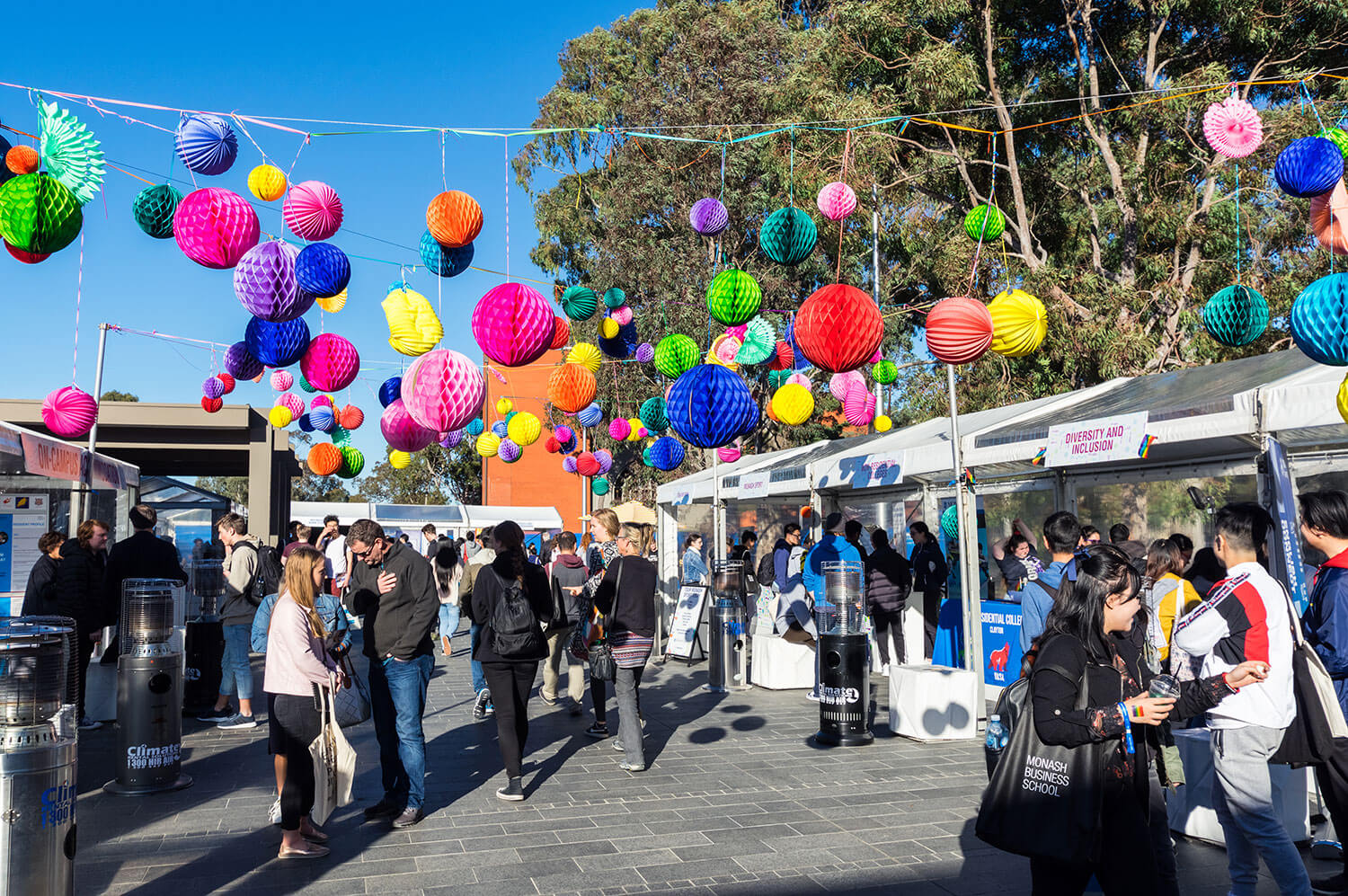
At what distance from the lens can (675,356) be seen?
1281cm

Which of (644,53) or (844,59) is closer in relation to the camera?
(844,59)

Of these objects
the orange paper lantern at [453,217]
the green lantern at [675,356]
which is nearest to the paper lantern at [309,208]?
the orange paper lantern at [453,217]

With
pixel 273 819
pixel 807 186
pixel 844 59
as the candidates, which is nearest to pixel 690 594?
pixel 273 819

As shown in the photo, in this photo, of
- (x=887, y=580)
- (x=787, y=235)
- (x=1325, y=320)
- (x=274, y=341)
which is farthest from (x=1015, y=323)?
(x=274, y=341)

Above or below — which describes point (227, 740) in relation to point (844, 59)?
below

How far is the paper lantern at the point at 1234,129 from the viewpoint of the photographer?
9.58 meters

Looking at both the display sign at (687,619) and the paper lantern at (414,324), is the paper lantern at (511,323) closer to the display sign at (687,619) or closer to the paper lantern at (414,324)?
the paper lantern at (414,324)

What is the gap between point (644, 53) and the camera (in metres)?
28.4

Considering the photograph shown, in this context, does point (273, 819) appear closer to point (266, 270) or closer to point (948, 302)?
point (266, 270)

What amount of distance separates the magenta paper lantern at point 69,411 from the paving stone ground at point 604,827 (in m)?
5.22

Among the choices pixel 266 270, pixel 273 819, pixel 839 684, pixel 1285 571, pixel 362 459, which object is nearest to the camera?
pixel 273 819

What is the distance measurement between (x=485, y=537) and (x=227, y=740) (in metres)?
4.33

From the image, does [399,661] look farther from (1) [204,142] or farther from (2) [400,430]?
(1) [204,142]

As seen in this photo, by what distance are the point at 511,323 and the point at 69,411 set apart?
25.5ft
